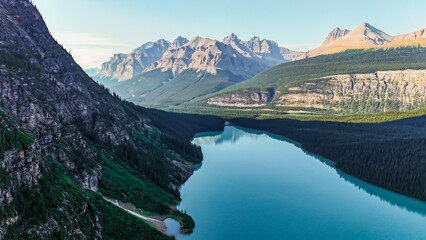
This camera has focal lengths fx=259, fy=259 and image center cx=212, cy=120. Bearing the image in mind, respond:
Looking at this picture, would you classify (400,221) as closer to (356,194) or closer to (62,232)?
(356,194)

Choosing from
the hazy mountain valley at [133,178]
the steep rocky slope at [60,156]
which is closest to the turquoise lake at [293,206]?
the hazy mountain valley at [133,178]

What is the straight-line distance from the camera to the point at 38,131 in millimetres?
62500

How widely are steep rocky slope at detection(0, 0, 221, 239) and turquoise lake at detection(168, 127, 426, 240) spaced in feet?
46.2

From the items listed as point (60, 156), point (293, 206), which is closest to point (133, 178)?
point (60, 156)

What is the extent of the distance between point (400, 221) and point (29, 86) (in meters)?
124

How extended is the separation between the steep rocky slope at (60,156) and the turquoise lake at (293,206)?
14.1m

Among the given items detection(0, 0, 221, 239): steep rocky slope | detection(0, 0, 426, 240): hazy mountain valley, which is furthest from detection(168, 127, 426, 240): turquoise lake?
detection(0, 0, 221, 239): steep rocky slope

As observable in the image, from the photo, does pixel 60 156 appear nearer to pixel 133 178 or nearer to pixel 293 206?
pixel 133 178

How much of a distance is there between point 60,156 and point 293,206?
243 feet

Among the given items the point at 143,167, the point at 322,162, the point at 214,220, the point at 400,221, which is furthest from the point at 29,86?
the point at 322,162

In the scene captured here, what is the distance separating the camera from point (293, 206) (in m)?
91.1

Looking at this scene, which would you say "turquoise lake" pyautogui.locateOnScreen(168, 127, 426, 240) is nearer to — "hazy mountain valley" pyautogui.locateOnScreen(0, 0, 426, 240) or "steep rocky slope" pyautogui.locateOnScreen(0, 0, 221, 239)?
"hazy mountain valley" pyautogui.locateOnScreen(0, 0, 426, 240)

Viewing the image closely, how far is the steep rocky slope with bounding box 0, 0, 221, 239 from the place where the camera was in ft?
133

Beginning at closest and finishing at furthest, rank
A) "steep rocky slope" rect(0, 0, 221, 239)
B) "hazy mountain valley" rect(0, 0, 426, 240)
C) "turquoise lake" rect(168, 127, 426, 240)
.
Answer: "steep rocky slope" rect(0, 0, 221, 239) < "hazy mountain valley" rect(0, 0, 426, 240) < "turquoise lake" rect(168, 127, 426, 240)
